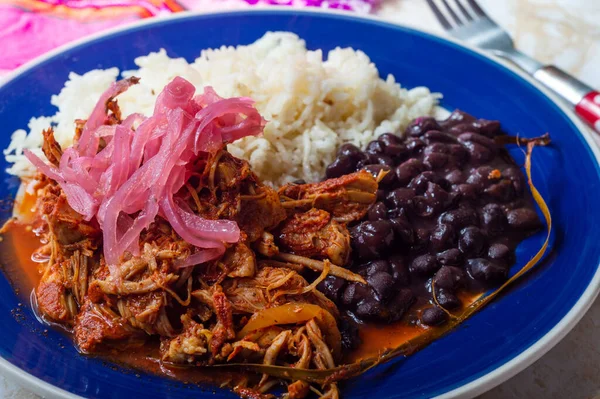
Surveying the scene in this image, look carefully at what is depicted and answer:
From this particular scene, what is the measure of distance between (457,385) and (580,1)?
5.73m

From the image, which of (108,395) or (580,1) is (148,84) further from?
(580,1)

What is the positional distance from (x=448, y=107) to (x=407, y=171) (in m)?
1.21

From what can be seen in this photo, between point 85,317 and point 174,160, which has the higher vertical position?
point 174,160

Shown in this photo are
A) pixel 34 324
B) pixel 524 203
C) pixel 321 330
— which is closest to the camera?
pixel 321 330

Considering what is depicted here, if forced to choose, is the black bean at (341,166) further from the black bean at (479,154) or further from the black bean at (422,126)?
the black bean at (479,154)

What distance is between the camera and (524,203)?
418cm

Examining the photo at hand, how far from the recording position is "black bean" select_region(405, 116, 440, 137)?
452 cm

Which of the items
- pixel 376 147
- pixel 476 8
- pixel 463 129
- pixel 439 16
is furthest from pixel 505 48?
pixel 376 147

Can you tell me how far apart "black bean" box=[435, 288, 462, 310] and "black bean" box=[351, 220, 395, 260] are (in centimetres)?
43

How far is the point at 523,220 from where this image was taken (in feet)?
12.9

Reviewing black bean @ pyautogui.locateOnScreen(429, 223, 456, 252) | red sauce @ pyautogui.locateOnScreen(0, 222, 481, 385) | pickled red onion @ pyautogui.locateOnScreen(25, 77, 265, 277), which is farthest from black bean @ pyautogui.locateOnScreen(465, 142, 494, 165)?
pickled red onion @ pyautogui.locateOnScreen(25, 77, 265, 277)

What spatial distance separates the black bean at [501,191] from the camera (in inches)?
161

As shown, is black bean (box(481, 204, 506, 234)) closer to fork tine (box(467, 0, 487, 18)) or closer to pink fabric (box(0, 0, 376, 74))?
fork tine (box(467, 0, 487, 18))

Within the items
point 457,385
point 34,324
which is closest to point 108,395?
point 34,324
